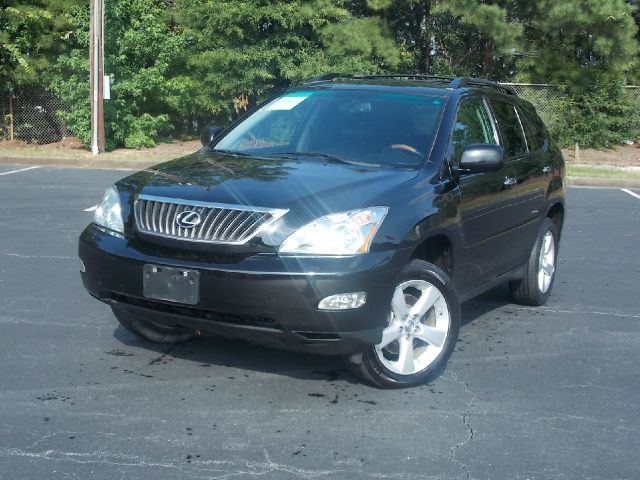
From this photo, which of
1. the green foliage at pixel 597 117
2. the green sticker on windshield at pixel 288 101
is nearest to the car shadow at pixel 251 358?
the green sticker on windshield at pixel 288 101

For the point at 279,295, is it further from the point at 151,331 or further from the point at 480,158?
the point at 480,158

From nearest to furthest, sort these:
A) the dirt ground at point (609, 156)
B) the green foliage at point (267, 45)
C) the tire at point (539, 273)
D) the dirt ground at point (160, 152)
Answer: the tire at point (539, 273) < the dirt ground at point (160, 152) < the dirt ground at point (609, 156) < the green foliage at point (267, 45)

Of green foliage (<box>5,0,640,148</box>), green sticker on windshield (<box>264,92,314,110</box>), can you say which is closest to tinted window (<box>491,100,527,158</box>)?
green sticker on windshield (<box>264,92,314,110</box>)

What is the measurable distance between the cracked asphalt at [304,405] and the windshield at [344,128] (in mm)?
1298

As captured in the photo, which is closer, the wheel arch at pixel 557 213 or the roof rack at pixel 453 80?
the roof rack at pixel 453 80

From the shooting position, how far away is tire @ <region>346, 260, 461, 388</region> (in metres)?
4.81

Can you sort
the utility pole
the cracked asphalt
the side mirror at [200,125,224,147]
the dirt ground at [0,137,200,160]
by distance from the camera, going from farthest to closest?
the dirt ground at [0,137,200,160], the utility pole, the side mirror at [200,125,224,147], the cracked asphalt

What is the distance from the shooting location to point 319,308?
4418mm

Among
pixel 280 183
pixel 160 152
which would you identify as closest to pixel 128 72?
pixel 160 152

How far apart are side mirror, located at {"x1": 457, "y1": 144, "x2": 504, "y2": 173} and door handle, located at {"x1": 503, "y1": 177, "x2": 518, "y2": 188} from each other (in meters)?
0.68

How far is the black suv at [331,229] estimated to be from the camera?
14.7ft

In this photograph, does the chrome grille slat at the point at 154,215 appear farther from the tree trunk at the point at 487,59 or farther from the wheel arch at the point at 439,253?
the tree trunk at the point at 487,59

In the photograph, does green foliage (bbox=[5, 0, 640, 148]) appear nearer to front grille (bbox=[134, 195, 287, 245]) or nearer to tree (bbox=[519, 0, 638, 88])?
tree (bbox=[519, 0, 638, 88])

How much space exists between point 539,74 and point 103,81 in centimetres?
1121
